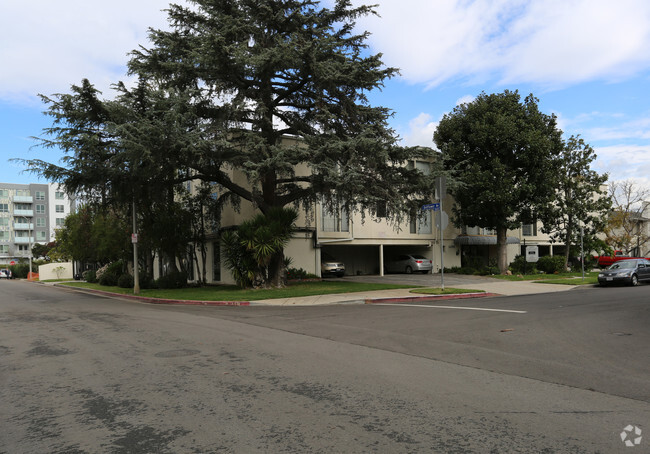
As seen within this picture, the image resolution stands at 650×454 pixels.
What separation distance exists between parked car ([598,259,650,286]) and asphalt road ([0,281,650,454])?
1362cm

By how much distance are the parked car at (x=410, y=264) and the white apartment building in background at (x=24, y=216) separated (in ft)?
282

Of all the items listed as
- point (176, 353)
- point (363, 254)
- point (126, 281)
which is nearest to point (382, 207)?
point (363, 254)

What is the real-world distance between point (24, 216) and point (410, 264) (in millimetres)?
99337

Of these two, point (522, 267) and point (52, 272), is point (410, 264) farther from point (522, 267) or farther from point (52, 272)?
point (52, 272)

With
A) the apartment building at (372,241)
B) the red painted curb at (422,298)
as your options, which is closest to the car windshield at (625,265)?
the apartment building at (372,241)

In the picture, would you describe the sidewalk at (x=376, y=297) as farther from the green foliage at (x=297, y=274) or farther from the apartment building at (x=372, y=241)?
the green foliage at (x=297, y=274)

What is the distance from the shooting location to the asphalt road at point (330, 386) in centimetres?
431

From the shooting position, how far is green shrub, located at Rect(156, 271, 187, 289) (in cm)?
2675

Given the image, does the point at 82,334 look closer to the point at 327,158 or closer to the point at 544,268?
the point at 327,158

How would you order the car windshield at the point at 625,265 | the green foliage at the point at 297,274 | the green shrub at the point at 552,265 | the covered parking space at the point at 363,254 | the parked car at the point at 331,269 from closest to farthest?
the car windshield at the point at 625,265, the green foliage at the point at 297,274, the parked car at the point at 331,269, the green shrub at the point at 552,265, the covered parking space at the point at 363,254

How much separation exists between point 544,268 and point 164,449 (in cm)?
3314

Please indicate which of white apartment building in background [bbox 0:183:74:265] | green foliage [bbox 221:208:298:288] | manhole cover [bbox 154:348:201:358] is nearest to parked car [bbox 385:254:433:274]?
green foliage [bbox 221:208:298:288]

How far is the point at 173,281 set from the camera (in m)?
26.9

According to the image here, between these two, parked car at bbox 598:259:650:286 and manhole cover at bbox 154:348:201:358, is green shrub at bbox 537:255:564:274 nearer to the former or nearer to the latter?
parked car at bbox 598:259:650:286
